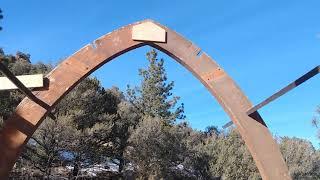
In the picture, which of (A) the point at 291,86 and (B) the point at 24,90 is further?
(B) the point at 24,90

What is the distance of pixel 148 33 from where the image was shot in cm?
621

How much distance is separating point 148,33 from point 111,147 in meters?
24.2

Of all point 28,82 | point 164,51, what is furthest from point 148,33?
point 28,82

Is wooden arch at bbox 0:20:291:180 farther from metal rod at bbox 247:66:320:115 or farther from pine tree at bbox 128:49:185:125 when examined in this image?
pine tree at bbox 128:49:185:125

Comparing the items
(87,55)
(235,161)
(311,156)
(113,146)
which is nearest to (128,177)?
(113,146)

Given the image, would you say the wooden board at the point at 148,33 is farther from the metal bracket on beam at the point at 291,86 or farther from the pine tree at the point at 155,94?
the pine tree at the point at 155,94

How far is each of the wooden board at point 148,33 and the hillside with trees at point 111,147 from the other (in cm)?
1390

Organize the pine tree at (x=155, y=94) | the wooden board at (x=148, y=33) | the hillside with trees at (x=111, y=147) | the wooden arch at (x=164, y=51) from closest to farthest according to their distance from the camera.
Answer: the wooden arch at (x=164, y=51)
the wooden board at (x=148, y=33)
the hillside with trees at (x=111, y=147)
the pine tree at (x=155, y=94)

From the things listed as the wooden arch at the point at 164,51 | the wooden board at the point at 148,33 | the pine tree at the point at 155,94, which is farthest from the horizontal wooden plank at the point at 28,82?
the pine tree at the point at 155,94

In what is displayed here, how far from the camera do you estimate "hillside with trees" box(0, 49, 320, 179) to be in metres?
25.7

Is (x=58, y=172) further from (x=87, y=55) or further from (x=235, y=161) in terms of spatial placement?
(x=87, y=55)

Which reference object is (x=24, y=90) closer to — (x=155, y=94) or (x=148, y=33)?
(x=148, y=33)

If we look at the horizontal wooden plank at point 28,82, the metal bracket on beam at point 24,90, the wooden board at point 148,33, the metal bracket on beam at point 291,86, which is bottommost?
the metal bracket on beam at point 291,86

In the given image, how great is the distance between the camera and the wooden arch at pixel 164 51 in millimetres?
6012
